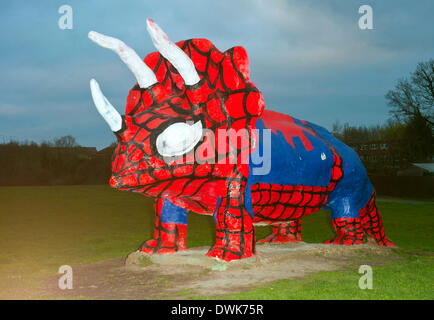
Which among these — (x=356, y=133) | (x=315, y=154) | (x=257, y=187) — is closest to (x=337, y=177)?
(x=315, y=154)

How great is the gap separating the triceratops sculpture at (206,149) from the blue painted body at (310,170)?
2 centimetres

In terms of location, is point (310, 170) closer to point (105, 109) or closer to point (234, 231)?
point (234, 231)

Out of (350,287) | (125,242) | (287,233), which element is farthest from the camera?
(125,242)

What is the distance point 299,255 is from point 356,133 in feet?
137

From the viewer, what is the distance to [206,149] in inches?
182

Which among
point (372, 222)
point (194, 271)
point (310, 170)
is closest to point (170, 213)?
point (194, 271)

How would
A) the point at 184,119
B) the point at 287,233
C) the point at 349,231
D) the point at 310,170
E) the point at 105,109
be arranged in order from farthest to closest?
the point at 287,233 < the point at 349,231 < the point at 310,170 < the point at 184,119 < the point at 105,109

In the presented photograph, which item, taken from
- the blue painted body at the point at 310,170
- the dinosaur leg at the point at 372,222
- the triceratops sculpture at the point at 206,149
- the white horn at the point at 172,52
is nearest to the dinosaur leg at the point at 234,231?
the triceratops sculpture at the point at 206,149

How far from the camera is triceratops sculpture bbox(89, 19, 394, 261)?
14.5ft

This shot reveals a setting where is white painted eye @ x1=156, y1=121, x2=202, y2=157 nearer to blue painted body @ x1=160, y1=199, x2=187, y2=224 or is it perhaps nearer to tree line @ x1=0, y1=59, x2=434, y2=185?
blue painted body @ x1=160, y1=199, x2=187, y2=224

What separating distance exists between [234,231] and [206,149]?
90 centimetres

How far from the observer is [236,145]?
4742mm

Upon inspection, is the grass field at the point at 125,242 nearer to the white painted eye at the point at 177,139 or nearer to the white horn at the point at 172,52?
the white painted eye at the point at 177,139

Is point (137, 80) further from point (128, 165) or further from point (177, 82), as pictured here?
point (128, 165)
